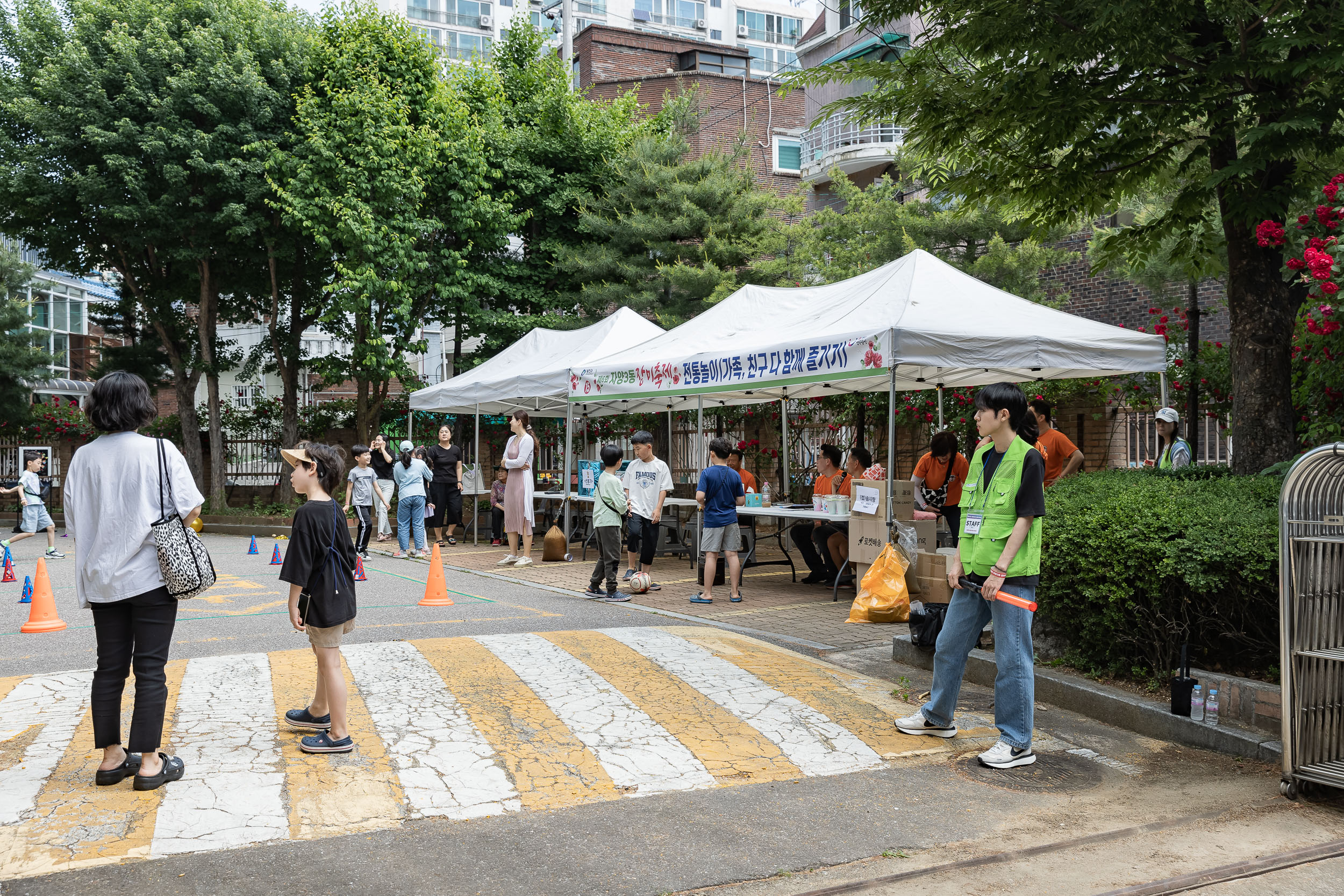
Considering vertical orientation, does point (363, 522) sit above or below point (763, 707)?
above

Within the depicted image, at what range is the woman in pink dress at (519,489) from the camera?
1390 cm

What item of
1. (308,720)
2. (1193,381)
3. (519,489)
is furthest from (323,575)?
(1193,381)

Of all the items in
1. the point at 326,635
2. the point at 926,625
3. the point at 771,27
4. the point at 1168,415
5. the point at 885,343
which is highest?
the point at 771,27

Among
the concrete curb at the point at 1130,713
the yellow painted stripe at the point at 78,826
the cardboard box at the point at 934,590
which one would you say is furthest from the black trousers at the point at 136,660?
the cardboard box at the point at 934,590

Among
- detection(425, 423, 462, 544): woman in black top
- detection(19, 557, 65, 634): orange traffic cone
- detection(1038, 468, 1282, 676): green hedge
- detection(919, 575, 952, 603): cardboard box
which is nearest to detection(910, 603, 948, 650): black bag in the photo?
detection(1038, 468, 1282, 676): green hedge

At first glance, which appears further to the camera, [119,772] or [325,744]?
[325,744]

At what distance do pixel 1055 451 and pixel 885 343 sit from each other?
2.27m

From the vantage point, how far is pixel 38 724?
5.83m

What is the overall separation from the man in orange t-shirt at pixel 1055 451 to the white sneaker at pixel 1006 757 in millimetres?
5182

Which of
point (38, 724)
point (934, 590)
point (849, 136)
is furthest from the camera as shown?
point (849, 136)

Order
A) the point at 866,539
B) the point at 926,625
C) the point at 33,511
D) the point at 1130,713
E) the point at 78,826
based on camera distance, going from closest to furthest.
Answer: the point at 78,826
the point at 1130,713
the point at 926,625
the point at 866,539
the point at 33,511

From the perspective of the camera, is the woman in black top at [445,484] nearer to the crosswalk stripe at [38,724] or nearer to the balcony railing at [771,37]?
the crosswalk stripe at [38,724]

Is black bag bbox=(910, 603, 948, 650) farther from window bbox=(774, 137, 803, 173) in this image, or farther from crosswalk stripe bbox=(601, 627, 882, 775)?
window bbox=(774, 137, 803, 173)

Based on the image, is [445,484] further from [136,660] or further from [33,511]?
[136,660]
